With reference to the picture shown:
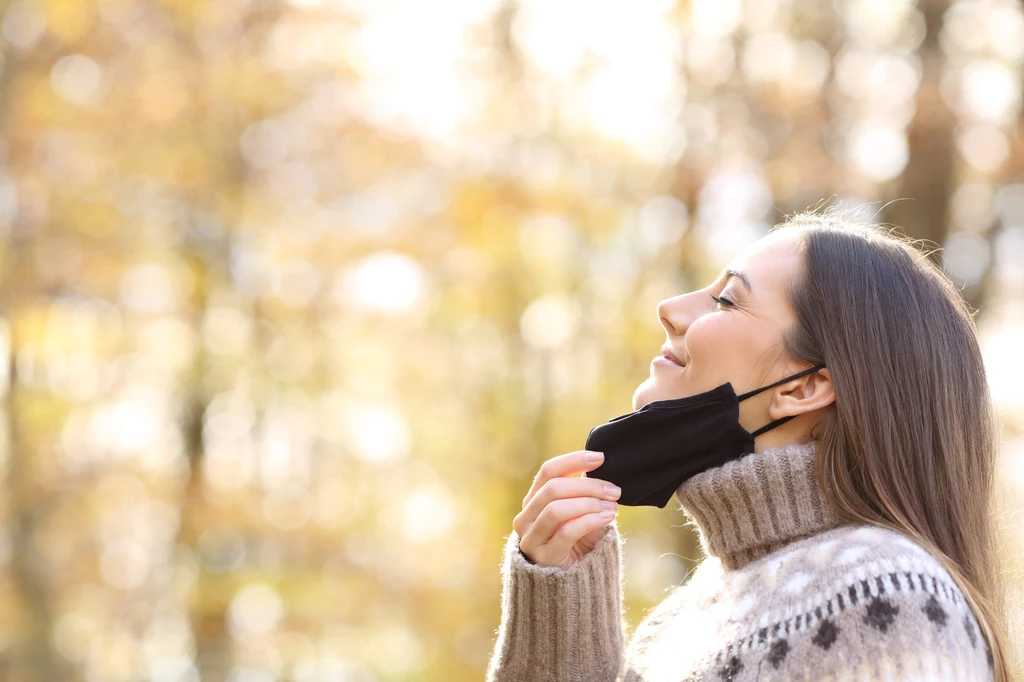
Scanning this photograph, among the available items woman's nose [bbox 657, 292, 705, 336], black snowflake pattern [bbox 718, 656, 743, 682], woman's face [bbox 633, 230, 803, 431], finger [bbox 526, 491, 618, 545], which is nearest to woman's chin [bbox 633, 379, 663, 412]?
woman's face [bbox 633, 230, 803, 431]

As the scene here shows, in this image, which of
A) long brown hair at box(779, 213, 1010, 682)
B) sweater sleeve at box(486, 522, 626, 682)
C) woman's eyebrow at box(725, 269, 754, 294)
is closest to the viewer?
long brown hair at box(779, 213, 1010, 682)

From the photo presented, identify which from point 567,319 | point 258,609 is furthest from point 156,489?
point 567,319

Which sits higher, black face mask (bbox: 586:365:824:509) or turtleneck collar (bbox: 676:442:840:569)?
black face mask (bbox: 586:365:824:509)

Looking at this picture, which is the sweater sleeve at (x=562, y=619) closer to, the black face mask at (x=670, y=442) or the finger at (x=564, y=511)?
the finger at (x=564, y=511)

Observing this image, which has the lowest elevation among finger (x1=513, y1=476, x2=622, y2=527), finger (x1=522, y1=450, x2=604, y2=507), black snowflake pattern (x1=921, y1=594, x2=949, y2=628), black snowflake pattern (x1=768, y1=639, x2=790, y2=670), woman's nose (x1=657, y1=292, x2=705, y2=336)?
black snowflake pattern (x1=768, y1=639, x2=790, y2=670)

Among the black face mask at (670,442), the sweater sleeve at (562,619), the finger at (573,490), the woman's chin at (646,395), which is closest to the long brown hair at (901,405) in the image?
the black face mask at (670,442)

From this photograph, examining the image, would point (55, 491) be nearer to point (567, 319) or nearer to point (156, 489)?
point (156, 489)

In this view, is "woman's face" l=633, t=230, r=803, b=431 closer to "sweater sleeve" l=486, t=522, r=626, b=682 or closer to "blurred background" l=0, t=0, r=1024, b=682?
"sweater sleeve" l=486, t=522, r=626, b=682

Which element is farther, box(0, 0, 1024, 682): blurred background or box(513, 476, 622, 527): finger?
box(0, 0, 1024, 682): blurred background

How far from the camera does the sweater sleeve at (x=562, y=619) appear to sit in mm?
2199

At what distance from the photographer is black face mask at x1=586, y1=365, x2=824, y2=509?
2.02 meters

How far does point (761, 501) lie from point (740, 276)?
527 mm

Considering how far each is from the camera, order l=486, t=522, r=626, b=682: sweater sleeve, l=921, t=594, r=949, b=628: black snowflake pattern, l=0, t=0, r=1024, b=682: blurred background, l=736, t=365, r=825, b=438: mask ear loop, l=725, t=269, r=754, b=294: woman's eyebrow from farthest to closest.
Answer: l=0, t=0, r=1024, b=682: blurred background → l=486, t=522, r=626, b=682: sweater sleeve → l=725, t=269, r=754, b=294: woman's eyebrow → l=736, t=365, r=825, b=438: mask ear loop → l=921, t=594, r=949, b=628: black snowflake pattern

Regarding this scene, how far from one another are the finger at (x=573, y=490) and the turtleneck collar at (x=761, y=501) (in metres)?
0.17
